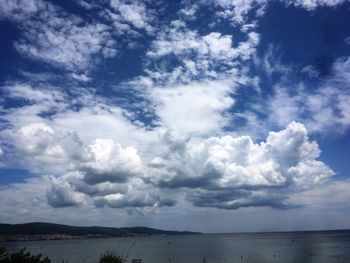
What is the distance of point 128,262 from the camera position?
142 metres

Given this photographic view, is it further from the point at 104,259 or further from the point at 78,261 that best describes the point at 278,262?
the point at 104,259

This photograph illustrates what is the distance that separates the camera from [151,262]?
14312 cm

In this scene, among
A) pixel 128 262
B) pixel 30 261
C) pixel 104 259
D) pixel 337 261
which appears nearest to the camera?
pixel 30 261

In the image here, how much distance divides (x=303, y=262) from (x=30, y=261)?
103575mm

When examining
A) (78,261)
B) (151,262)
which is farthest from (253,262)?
(78,261)

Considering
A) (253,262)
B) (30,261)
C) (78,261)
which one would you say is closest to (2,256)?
(30,261)

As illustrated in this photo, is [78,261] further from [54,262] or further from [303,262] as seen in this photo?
[303,262]

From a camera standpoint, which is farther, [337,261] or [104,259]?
[337,261]

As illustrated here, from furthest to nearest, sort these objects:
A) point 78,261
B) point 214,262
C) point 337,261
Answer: point 78,261
point 214,262
point 337,261

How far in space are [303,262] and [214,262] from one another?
29321 millimetres

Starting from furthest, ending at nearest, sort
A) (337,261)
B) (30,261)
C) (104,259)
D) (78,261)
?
1. (78,261)
2. (337,261)
3. (104,259)
4. (30,261)

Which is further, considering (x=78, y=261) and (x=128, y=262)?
(x=78, y=261)

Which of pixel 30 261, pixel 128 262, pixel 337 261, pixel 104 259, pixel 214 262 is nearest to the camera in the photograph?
pixel 30 261

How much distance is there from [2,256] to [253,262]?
328 feet
